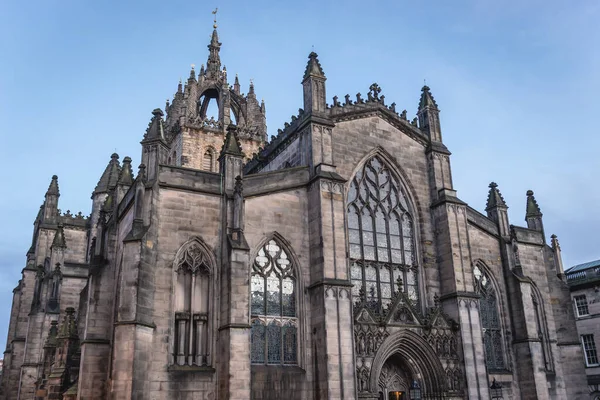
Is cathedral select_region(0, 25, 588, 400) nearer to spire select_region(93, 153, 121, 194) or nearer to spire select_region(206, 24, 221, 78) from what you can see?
spire select_region(93, 153, 121, 194)

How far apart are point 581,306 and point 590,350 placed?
3.08 m

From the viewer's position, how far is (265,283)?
21188mm

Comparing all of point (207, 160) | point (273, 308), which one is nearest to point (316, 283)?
point (273, 308)

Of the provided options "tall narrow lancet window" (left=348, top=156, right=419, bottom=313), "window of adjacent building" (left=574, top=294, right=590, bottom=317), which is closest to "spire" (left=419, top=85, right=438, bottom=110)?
"tall narrow lancet window" (left=348, top=156, right=419, bottom=313)

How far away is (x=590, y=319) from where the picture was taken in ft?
133

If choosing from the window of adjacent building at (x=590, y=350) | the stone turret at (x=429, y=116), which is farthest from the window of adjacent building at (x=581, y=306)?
the stone turret at (x=429, y=116)

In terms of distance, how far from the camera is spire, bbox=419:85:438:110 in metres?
28.0

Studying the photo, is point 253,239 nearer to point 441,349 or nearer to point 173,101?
point 441,349

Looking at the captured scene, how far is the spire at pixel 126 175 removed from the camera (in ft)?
81.0

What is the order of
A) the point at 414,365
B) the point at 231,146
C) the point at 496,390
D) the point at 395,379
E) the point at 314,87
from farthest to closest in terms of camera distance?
the point at 314,87 → the point at 496,390 → the point at 395,379 → the point at 414,365 → the point at 231,146

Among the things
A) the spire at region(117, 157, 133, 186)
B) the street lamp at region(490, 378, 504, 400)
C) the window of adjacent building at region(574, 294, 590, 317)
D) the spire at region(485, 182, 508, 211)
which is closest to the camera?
the street lamp at region(490, 378, 504, 400)

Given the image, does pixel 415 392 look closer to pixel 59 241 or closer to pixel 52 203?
pixel 59 241

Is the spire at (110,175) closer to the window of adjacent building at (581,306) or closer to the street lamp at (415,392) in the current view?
the street lamp at (415,392)

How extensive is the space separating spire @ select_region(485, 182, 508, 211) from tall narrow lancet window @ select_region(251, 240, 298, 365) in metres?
12.2
